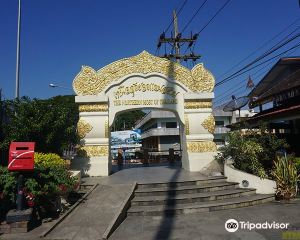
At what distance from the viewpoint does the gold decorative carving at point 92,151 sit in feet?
38.7

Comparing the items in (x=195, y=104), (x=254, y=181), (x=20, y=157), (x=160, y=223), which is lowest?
(x=160, y=223)

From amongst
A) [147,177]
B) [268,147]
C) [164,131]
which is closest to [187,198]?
[147,177]

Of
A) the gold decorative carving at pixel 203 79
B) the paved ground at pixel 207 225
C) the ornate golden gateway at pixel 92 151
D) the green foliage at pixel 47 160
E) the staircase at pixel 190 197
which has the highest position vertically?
the gold decorative carving at pixel 203 79

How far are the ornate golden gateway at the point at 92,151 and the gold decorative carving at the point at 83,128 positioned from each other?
47 cm

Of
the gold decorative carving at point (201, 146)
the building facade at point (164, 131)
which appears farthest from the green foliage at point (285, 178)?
the building facade at point (164, 131)

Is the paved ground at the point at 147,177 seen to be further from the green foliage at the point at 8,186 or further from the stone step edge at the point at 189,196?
the green foliage at the point at 8,186

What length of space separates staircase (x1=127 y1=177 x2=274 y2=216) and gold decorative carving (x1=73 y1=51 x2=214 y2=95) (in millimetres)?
4275

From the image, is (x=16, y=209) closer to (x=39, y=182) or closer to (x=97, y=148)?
(x=39, y=182)

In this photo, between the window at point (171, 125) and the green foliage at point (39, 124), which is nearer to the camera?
the green foliage at point (39, 124)

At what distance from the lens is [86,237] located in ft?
20.0

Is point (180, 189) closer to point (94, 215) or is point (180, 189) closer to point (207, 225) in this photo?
point (207, 225)

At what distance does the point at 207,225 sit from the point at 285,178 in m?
3.67

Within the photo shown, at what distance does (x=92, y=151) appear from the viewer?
11.9 metres

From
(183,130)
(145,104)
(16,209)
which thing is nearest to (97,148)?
(145,104)
